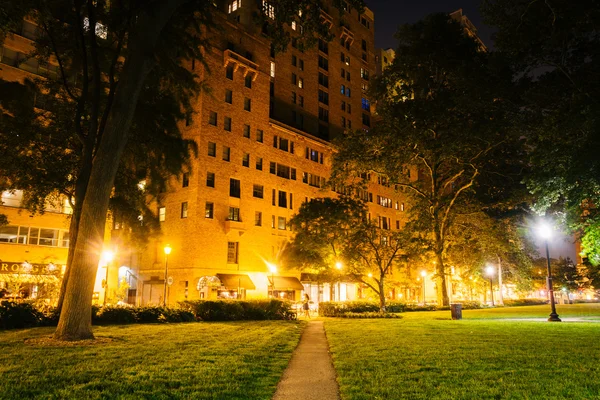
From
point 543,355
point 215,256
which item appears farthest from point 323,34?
point 215,256

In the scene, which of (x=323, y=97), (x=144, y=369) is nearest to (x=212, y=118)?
(x=323, y=97)

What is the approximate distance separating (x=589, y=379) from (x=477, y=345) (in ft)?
16.6

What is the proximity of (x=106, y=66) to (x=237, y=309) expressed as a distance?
14.9 m

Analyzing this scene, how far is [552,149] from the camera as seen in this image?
64.0 feet

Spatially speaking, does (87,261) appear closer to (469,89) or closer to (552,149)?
(552,149)

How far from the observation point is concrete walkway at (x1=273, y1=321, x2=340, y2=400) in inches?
303

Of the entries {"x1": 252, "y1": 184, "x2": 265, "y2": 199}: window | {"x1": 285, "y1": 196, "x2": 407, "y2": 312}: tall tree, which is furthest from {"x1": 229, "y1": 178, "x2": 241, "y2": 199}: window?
{"x1": 285, "y1": 196, "x2": 407, "y2": 312}: tall tree

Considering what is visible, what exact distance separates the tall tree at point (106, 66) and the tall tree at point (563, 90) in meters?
7.91

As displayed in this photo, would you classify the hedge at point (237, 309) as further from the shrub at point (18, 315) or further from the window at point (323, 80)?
the window at point (323, 80)

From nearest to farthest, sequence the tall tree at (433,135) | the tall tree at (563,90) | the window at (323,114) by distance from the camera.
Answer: the tall tree at (563,90) < the tall tree at (433,135) < the window at (323,114)

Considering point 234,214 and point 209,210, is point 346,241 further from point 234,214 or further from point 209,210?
point 209,210

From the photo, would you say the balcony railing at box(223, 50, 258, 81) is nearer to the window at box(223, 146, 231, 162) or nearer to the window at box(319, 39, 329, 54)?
the window at box(223, 146, 231, 162)

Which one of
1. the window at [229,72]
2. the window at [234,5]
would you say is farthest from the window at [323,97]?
the window at [229,72]

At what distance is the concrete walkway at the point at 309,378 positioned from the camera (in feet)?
25.2
